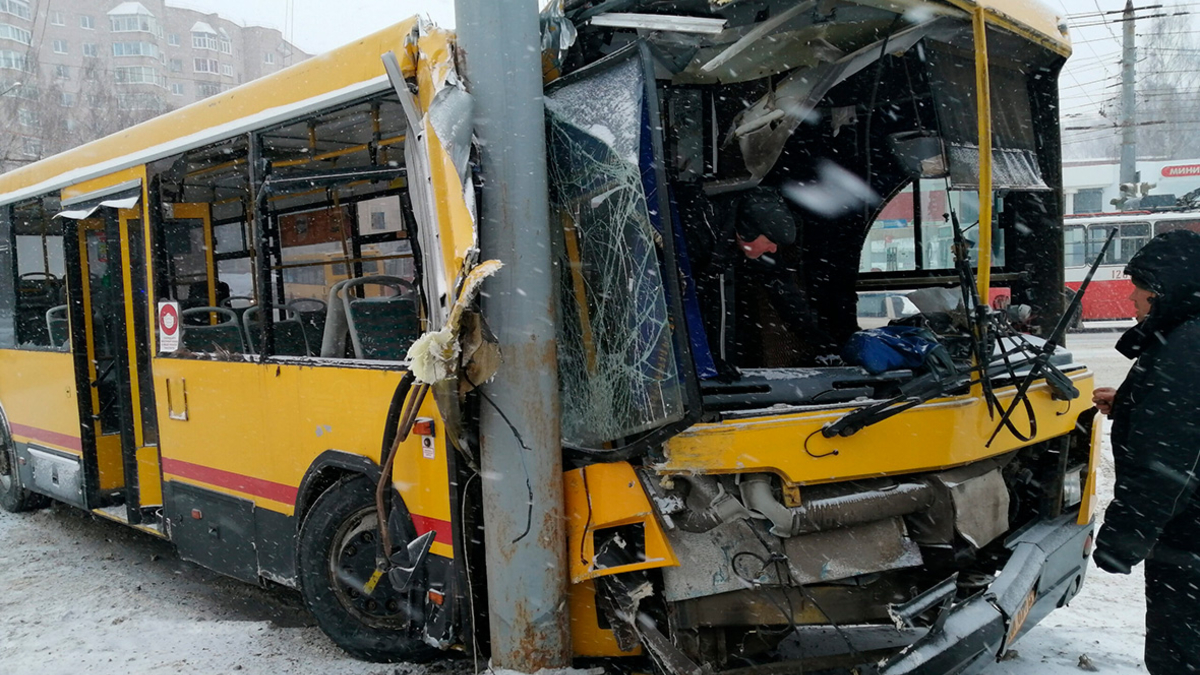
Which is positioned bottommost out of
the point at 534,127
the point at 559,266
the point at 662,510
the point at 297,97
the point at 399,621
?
the point at 399,621

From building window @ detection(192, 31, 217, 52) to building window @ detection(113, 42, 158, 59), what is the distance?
181 inches

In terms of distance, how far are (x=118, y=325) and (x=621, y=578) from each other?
430 centimetres

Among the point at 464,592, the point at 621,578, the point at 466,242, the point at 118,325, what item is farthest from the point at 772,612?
the point at 118,325

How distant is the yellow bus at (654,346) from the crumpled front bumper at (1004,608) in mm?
16

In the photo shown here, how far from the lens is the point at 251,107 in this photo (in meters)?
4.88

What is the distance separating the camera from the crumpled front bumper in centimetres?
332

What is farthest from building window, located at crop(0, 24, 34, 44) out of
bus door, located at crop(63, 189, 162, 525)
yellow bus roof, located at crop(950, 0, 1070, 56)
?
yellow bus roof, located at crop(950, 0, 1070, 56)

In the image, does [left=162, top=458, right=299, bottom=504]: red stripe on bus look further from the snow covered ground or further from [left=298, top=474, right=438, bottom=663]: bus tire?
the snow covered ground

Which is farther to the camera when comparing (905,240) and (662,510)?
(905,240)

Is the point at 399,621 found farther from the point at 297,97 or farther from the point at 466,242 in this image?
the point at 297,97

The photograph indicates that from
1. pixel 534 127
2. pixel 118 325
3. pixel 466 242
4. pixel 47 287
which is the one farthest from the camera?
pixel 47 287

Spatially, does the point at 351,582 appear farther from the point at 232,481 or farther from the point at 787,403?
the point at 787,403

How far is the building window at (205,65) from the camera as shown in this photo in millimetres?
71625

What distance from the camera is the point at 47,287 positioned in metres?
7.66
